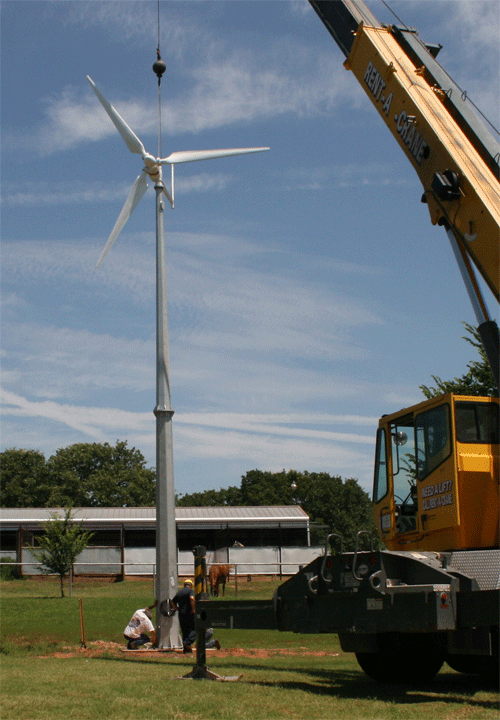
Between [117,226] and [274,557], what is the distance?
76.9ft

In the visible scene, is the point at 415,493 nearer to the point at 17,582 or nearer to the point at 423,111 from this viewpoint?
the point at 423,111

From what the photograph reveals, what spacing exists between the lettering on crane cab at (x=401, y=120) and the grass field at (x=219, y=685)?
7.34m

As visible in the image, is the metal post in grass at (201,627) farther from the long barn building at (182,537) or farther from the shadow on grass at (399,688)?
the long barn building at (182,537)

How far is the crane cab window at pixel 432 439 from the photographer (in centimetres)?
1002

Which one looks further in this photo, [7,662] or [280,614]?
[7,662]

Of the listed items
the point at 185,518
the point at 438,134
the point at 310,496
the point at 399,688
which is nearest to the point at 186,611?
the point at 399,688

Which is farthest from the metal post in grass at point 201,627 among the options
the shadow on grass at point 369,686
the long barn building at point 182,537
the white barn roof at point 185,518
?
the white barn roof at point 185,518

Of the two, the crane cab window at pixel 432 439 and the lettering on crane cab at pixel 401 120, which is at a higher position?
the lettering on crane cab at pixel 401 120

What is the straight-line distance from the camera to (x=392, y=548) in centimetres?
1099

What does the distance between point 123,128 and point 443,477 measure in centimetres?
1504

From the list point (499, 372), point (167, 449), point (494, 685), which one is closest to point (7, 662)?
point (167, 449)

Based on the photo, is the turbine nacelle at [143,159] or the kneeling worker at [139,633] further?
the turbine nacelle at [143,159]

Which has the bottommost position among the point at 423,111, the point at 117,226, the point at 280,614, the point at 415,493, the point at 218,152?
the point at 280,614

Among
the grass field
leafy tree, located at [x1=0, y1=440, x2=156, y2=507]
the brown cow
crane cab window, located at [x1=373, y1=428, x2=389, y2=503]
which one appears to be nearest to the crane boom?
crane cab window, located at [x1=373, y1=428, x2=389, y2=503]
